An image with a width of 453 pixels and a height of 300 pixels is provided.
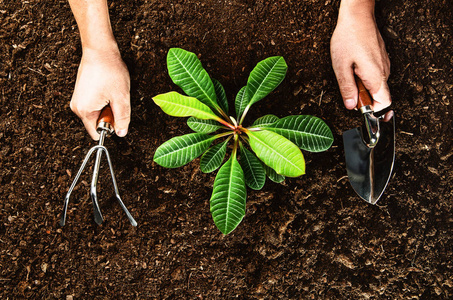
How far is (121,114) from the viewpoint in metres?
1.39

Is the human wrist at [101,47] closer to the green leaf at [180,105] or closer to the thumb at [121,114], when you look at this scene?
the thumb at [121,114]

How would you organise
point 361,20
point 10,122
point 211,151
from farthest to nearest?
point 10,122 < point 361,20 < point 211,151

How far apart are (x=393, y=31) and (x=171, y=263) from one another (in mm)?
1437

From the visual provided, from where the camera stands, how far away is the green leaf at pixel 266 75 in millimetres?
1309

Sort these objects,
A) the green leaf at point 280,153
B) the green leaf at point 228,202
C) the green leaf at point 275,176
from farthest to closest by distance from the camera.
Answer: the green leaf at point 275,176
the green leaf at point 228,202
the green leaf at point 280,153

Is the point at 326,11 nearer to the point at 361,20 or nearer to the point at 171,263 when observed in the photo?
the point at 361,20

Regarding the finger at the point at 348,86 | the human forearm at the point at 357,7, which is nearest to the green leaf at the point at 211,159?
the finger at the point at 348,86

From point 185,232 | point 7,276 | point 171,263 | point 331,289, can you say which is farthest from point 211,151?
point 7,276

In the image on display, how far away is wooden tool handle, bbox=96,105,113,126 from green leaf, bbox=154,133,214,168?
0.26 metres

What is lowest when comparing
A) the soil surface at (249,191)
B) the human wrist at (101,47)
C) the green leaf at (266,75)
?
the soil surface at (249,191)

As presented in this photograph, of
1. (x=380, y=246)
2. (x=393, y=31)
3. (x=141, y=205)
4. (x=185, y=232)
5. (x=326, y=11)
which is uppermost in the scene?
(x=326, y=11)

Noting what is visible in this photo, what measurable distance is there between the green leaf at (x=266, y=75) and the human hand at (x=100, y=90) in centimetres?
53

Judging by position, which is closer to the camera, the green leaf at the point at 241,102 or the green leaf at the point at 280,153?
the green leaf at the point at 280,153

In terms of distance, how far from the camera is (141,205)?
5.12 feet
